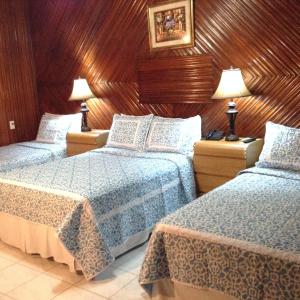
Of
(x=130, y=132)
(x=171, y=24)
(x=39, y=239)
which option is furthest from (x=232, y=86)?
(x=39, y=239)

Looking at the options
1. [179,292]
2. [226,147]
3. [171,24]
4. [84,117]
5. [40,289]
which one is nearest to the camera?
[179,292]

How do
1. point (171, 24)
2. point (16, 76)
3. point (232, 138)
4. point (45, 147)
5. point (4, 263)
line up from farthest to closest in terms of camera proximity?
point (16, 76) → point (45, 147) → point (171, 24) → point (232, 138) → point (4, 263)

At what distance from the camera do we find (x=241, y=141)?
3387mm

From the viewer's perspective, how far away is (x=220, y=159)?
332cm

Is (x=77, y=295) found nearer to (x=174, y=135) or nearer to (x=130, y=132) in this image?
(x=174, y=135)

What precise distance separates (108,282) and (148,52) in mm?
2619

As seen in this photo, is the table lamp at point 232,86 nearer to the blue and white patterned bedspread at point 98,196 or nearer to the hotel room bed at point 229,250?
the blue and white patterned bedspread at point 98,196

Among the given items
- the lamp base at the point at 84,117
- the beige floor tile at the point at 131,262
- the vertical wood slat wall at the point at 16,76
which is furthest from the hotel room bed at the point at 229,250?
the vertical wood slat wall at the point at 16,76

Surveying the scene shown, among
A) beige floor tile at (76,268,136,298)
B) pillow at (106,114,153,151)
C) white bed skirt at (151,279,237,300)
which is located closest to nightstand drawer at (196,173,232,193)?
pillow at (106,114,153,151)

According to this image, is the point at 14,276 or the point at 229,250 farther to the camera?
the point at 14,276

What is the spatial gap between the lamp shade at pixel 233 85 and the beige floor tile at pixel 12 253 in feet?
7.31

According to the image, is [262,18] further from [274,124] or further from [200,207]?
[200,207]

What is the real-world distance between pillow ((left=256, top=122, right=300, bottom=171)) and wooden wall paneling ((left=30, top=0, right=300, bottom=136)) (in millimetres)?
394

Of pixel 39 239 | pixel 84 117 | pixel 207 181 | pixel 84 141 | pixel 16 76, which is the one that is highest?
pixel 16 76
